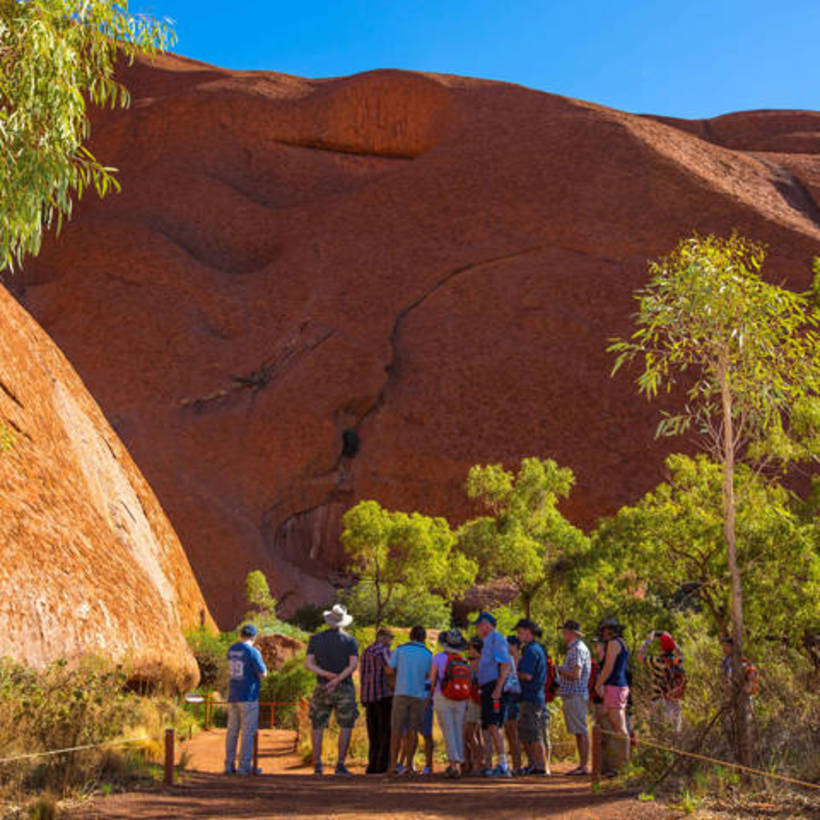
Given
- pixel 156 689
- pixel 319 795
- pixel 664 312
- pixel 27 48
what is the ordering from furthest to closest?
pixel 156 689 < pixel 664 312 < pixel 27 48 < pixel 319 795

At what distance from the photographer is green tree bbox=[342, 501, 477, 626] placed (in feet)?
92.9

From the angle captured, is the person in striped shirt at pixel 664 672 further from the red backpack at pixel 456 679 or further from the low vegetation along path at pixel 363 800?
the red backpack at pixel 456 679

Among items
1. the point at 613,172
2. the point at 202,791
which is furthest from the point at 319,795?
the point at 613,172

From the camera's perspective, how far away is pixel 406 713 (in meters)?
9.46

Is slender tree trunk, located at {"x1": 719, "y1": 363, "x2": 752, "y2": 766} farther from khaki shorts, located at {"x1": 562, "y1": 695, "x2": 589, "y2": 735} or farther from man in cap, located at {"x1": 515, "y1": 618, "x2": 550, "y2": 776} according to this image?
man in cap, located at {"x1": 515, "y1": 618, "x2": 550, "y2": 776}

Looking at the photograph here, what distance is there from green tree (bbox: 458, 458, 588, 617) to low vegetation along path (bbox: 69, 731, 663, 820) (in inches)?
593

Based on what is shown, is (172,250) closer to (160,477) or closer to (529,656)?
(160,477)

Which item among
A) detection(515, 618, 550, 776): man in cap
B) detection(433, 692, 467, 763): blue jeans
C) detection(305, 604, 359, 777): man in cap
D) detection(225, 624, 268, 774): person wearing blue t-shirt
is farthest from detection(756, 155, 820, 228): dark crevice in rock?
detection(225, 624, 268, 774): person wearing blue t-shirt

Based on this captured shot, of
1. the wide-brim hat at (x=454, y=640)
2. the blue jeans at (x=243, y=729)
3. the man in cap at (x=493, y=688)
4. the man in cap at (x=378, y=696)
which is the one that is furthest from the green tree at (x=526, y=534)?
the blue jeans at (x=243, y=729)

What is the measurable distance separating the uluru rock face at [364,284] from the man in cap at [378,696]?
25646mm

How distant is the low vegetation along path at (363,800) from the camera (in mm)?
6551

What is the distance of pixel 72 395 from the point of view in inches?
643

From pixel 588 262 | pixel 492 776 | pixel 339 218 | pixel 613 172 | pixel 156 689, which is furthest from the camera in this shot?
pixel 339 218

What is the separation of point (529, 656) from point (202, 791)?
3303 mm
